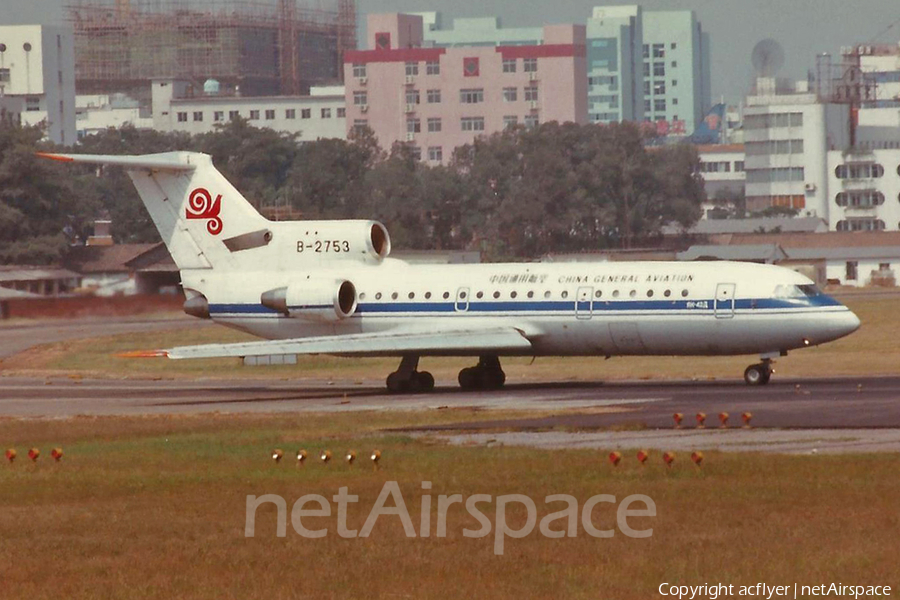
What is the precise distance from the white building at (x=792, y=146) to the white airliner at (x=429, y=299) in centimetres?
13569

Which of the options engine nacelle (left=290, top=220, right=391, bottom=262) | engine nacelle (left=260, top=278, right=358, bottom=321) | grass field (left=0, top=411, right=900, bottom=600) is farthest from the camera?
engine nacelle (left=290, top=220, right=391, bottom=262)

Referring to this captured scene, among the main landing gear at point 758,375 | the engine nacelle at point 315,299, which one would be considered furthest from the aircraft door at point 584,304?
the engine nacelle at point 315,299

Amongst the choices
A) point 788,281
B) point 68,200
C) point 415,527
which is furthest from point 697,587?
point 68,200

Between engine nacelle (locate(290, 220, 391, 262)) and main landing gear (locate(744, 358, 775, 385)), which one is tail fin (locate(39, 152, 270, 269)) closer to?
engine nacelle (locate(290, 220, 391, 262))

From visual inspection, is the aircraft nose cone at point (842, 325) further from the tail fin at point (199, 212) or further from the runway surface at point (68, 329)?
the runway surface at point (68, 329)

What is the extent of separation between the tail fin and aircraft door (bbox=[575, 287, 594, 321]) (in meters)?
9.24

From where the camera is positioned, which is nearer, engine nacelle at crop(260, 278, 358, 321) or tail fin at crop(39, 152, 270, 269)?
engine nacelle at crop(260, 278, 358, 321)

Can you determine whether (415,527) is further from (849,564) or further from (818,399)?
(818,399)

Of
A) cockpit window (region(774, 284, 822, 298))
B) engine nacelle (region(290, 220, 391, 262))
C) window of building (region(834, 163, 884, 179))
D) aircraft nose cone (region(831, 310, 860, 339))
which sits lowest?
aircraft nose cone (region(831, 310, 860, 339))

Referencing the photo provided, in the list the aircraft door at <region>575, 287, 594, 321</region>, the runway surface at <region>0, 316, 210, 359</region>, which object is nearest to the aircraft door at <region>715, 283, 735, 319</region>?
the aircraft door at <region>575, 287, 594, 321</region>

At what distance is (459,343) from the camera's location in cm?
4209

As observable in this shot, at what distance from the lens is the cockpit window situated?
40.9m

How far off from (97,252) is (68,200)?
29.9 ft

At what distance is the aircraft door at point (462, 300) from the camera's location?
43.8 m
